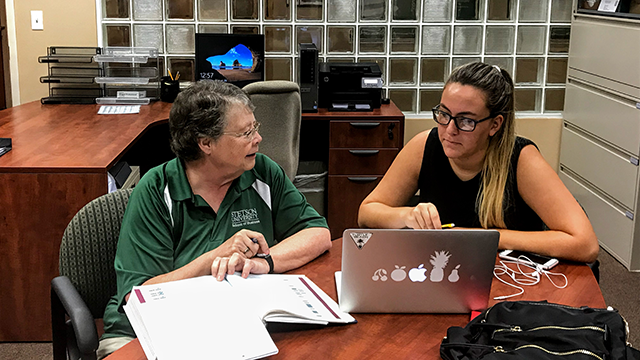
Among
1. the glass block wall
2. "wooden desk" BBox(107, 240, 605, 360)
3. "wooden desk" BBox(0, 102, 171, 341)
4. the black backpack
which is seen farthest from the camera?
the glass block wall

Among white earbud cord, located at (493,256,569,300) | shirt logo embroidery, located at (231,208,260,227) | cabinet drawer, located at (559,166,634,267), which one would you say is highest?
shirt logo embroidery, located at (231,208,260,227)

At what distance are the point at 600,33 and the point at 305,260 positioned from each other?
309 cm

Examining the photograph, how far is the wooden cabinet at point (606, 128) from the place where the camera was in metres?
3.71

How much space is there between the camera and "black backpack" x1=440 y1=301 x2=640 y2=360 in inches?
47.4

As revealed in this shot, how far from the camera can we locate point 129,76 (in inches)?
173

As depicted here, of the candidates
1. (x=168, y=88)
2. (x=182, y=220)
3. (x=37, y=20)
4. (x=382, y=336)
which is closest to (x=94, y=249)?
Answer: (x=182, y=220)

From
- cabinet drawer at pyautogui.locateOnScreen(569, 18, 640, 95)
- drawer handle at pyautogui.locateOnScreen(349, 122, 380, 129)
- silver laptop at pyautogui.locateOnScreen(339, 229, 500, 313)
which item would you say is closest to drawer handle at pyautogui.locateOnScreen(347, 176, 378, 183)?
drawer handle at pyautogui.locateOnScreen(349, 122, 380, 129)

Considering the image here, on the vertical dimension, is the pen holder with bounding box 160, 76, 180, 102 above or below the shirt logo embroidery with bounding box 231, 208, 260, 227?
above

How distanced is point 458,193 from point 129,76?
292cm

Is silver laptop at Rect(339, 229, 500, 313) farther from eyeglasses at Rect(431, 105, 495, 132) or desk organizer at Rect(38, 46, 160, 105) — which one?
desk organizer at Rect(38, 46, 160, 105)

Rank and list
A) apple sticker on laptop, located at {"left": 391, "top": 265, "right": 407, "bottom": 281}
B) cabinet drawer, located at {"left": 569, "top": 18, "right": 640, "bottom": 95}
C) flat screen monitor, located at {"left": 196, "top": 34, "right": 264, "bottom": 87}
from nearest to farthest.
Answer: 1. apple sticker on laptop, located at {"left": 391, "top": 265, "right": 407, "bottom": 281}
2. cabinet drawer, located at {"left": 569, "top": 18, "right": 640, "bottom": 95}
3. flat screen monitor, located at {"left": 196, "top": 34, "right": 264, "bottom": 87}

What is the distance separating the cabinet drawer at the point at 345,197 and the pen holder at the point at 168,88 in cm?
118

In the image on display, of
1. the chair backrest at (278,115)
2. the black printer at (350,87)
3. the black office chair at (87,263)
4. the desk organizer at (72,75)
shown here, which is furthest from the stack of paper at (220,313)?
the desk organizer at (72,75)

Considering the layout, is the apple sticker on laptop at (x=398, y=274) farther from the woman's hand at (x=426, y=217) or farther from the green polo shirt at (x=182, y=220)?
the green polo shirt at (x=182, y=220)
